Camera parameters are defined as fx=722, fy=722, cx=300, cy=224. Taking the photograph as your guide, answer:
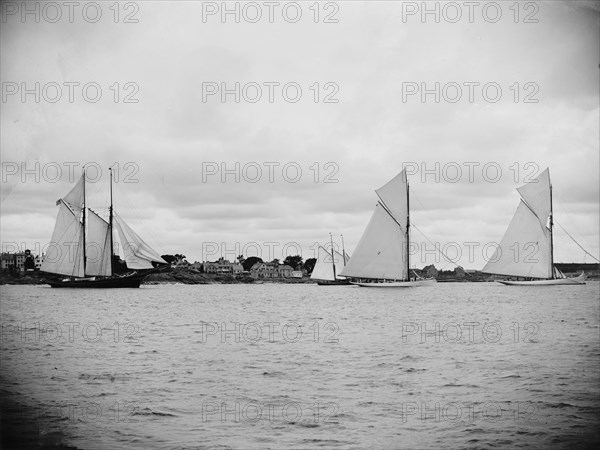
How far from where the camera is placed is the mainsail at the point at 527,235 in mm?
54406

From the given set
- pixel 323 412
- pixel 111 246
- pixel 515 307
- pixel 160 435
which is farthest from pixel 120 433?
pixel 111 246

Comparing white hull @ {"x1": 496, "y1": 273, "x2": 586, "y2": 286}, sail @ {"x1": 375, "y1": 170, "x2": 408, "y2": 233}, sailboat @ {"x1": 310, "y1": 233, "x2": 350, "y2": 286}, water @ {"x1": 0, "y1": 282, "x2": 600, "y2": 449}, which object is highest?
sail @ {"x1": 375, "y1": 170, "x2": 408, "y2": 233}

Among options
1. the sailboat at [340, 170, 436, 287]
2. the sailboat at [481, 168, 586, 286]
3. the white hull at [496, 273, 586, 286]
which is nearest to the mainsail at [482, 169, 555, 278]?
the sailboat at [481, 168, 586, 286]

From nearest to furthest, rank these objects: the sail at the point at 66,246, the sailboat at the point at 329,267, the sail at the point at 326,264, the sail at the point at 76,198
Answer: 1. the sail at the point at 66,246
2. the sail at the point at 76,198
3. the sailboat at the point at 329,267
4. the sail at the point at 326,264

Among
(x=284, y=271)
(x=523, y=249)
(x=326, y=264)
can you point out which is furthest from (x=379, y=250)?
(x=284, y=271)

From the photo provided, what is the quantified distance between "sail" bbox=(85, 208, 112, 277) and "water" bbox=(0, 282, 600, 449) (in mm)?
37486

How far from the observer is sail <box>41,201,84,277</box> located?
56.1 metres

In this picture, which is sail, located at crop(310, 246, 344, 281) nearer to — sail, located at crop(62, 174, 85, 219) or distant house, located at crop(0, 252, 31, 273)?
sail, located at crop(62, 174, 85, 219)

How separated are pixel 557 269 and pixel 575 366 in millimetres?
50674

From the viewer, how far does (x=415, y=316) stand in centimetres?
3031

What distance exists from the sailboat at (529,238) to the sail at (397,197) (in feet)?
25.1

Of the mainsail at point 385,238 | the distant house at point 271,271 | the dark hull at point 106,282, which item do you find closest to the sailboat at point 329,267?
the dark hull at point 106,282

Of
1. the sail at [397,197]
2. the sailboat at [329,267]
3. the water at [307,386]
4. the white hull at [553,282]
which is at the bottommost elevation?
the water at [307,386]

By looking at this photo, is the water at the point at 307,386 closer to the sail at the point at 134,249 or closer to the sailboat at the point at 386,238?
the sailboat at the point at 386,238
